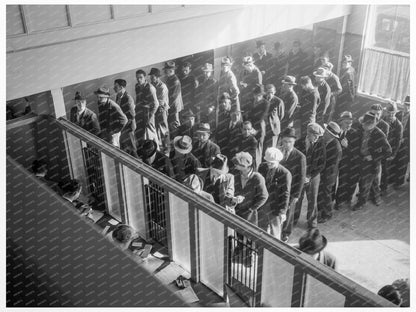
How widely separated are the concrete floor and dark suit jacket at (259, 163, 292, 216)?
3.27 ft

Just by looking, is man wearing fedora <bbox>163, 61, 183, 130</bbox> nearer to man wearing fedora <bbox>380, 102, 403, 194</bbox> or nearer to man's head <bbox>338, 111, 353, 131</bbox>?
man's head <bbox>338, 111, 353, 131</bbox>

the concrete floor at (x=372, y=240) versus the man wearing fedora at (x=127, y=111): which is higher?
the man wearing fedora at (x=127, y=111)

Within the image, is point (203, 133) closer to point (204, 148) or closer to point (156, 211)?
point (204, 148)

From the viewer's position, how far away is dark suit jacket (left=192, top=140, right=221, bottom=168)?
20.2 ft

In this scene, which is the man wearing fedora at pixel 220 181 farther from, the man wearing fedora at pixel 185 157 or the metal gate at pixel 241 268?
the metal gate at pixel 241 268

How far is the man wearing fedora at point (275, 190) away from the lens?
554 centimetres

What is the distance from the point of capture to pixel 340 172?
7.06m

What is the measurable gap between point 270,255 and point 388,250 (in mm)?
3371

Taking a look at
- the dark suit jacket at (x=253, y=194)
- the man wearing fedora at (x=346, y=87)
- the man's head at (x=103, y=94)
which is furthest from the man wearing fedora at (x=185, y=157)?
A: the man wearing fedora at (x=346, y=87)

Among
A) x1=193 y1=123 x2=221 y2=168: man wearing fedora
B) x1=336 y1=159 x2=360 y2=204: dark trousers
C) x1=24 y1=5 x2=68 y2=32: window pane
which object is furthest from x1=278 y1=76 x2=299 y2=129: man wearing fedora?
x1=24 y1=5 x2=68 y2=32: window pane

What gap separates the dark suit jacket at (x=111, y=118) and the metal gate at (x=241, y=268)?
3.57m

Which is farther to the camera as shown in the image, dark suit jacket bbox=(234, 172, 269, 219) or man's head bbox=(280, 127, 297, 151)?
man's head bbox=(280, 127, 297, 151)

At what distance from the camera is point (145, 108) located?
859 centimetres
